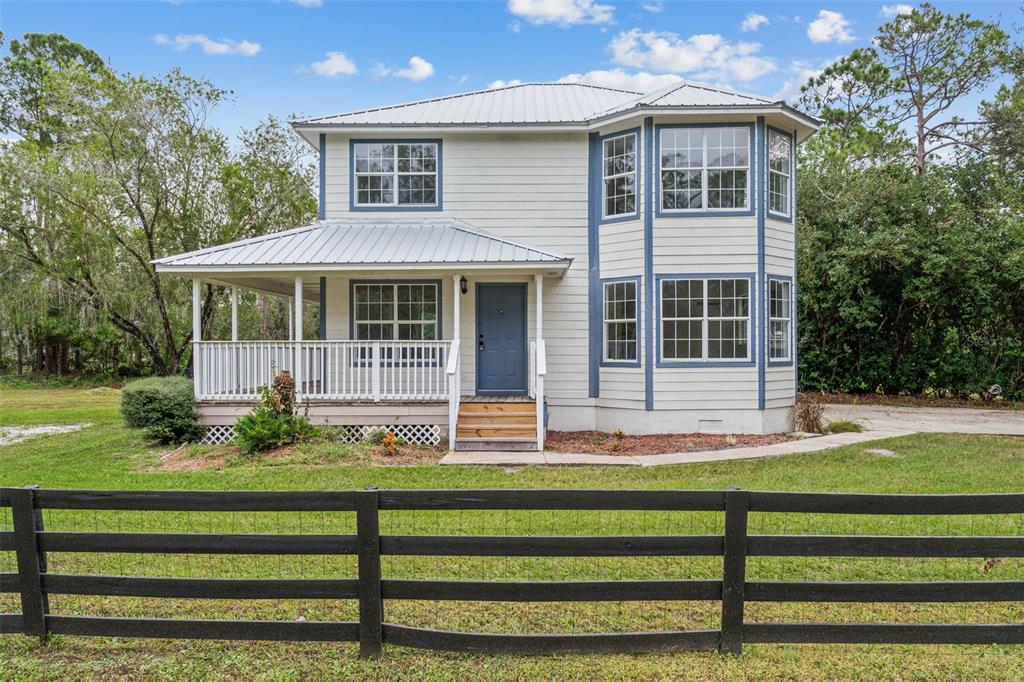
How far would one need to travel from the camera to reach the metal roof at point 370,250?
1083 centimetres

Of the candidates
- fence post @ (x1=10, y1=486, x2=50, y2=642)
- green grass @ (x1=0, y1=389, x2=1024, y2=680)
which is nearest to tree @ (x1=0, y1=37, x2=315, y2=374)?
green grass @ (x1=0, y1=389, x2=1024, y2=680)

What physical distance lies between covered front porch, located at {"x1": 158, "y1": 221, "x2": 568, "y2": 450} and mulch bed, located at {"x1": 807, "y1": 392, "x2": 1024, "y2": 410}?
966 centimetres

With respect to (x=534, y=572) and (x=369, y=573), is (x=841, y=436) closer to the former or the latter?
(x=534, y=572)

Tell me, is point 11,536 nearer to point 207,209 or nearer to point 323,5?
point 323,5

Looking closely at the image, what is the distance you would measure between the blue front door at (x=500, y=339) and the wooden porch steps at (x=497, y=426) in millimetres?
1136

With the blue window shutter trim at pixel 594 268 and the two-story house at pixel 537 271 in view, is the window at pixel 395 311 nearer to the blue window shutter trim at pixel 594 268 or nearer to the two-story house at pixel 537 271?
the two-story house at pixel 537 271

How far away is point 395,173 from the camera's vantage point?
42.2ft

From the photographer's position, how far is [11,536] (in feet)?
11.3

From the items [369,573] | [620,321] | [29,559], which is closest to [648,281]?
[620,321]

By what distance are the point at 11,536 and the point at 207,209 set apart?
55.6 ft

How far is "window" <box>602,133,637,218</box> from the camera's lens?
39.5ft

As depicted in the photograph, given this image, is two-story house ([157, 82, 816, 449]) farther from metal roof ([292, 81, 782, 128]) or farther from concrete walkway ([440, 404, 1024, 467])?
concrete walkway ([440, 404, 1024, 467])

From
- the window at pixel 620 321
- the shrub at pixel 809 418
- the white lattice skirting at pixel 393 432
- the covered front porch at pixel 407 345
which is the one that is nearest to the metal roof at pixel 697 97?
the window at pixel 620 321

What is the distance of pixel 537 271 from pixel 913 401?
1205 cm
